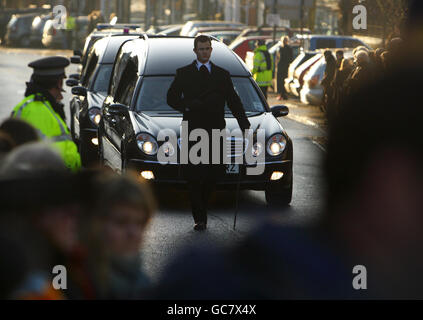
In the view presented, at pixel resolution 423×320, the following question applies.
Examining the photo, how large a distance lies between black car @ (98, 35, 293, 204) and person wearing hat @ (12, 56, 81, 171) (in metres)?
3.26

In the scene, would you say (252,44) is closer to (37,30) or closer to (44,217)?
(37,30)

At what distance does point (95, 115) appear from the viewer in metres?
12.8

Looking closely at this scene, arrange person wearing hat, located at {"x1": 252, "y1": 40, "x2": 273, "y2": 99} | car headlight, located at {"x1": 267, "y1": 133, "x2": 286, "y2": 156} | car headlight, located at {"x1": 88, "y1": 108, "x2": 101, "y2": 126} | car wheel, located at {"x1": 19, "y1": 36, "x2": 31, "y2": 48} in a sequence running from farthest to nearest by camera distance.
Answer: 1. car wheel, located at {"x1": 19, "y1": 36, "x2": 31, "y2": 48}
2. person wearing hat, located at {"x1": 252, "y1": 40, "x2": 273, "y2": 99}
3. car headlight, located at {"x1": 88, "y1": 108, "x2": 101, "y2": 126}
4. car headlight, located at {"x1": 267, "y1": 133, "x2": 286, "y2": 156}

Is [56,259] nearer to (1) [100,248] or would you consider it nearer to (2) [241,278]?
(1) [100,248]

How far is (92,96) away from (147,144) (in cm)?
365

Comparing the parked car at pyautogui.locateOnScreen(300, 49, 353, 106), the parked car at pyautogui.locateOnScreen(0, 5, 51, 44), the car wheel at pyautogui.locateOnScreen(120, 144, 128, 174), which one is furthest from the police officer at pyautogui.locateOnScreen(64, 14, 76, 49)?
the car wheel at pyautogui.locateOnScreen(120, 144, 128, 174)

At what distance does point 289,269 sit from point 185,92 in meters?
6.63

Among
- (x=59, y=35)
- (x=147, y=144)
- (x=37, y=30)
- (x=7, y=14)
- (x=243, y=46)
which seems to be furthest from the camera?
(x=7, y=14)

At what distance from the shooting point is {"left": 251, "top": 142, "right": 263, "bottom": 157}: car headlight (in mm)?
9767

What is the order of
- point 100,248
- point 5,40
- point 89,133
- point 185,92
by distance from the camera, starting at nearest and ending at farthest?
point 100,248
point 185,92
point 89,133
point 5,40

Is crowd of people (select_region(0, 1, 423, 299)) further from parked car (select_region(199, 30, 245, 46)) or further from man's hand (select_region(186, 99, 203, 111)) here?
parked car (select_region(199, 30, 245, 46))

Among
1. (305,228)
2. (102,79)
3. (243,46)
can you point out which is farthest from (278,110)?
(243,46)
